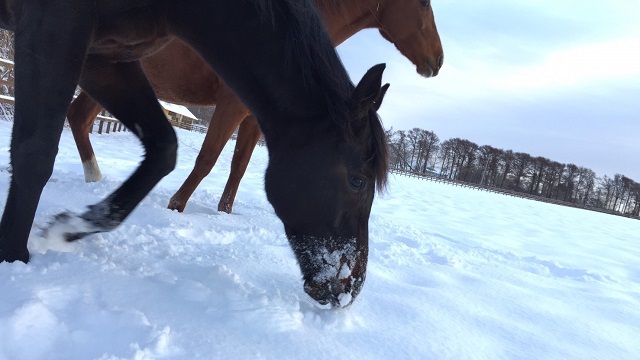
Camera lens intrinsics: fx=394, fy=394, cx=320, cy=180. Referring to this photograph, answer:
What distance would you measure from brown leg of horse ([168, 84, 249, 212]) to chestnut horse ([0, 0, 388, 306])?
5.24 ft

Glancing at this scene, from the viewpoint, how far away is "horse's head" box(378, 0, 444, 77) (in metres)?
4.01

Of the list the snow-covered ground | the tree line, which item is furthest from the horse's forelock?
the tree line

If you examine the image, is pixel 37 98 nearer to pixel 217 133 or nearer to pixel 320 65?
pixel 320 65

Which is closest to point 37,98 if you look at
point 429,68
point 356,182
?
point 356,182

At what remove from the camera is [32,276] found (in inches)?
49.2

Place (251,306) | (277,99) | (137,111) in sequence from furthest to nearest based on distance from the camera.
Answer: (137,111)
(277,99)
(251,306)

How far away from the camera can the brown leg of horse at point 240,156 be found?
160 inches

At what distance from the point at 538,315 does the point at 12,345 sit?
218 centimetres

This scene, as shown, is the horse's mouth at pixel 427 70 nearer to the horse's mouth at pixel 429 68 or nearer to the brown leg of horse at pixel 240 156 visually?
the horse's mouth at pixel 429 68

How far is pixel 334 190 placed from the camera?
5.38 ft

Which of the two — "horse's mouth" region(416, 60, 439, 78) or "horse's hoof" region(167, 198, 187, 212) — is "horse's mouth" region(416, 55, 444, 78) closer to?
"horse's mouth" region(416, 60, 439, 78)

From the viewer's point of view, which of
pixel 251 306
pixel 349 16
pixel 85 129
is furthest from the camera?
pixel 85 129

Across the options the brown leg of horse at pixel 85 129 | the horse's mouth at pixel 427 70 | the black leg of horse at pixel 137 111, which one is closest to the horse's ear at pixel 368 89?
the black leg of horse at pixel 137 111

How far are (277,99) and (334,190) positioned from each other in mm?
479
